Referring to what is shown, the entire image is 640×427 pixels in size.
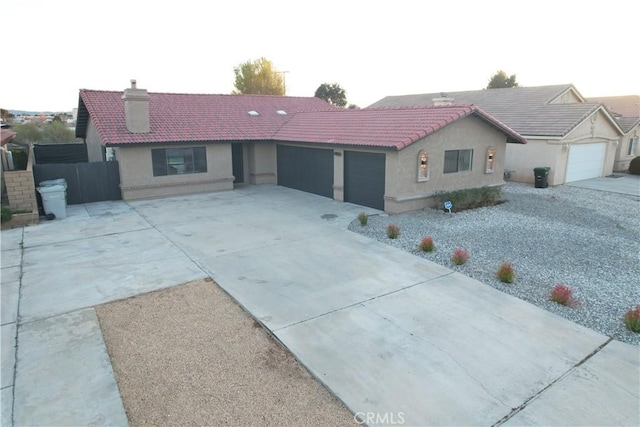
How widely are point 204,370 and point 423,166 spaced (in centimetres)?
1141

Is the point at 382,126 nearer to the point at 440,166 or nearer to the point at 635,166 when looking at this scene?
the point at 440,166

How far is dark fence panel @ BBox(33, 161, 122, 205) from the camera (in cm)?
1666

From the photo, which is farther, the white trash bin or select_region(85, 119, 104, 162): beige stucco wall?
select_region(85, 119, 104, 162): beige stucco wall

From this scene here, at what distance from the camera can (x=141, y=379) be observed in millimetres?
5812

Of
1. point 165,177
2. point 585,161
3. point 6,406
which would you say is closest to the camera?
point 6,406

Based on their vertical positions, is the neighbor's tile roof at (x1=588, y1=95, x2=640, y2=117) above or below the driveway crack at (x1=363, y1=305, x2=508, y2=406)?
above

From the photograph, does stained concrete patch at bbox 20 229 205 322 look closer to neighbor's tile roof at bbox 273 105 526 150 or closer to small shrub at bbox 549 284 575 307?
small shrub at bbox 549 284 575 307

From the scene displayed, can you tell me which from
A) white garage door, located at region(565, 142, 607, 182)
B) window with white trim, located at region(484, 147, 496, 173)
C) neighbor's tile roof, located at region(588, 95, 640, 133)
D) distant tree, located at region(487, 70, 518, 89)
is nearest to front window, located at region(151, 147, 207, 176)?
window with white trim, located at region(484, 147, 496, 173)

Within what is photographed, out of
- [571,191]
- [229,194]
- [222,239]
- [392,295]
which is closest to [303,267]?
[392,295]

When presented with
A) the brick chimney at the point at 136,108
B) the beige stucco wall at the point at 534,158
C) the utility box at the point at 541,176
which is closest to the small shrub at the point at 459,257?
the utility box at the point at 541,176

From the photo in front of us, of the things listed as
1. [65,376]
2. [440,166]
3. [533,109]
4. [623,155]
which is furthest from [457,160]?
[623,155]

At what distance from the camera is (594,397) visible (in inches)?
214

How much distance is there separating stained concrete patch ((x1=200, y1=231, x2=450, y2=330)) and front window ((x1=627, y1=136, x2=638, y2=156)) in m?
24.5

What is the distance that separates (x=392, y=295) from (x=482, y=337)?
2.02 meters
